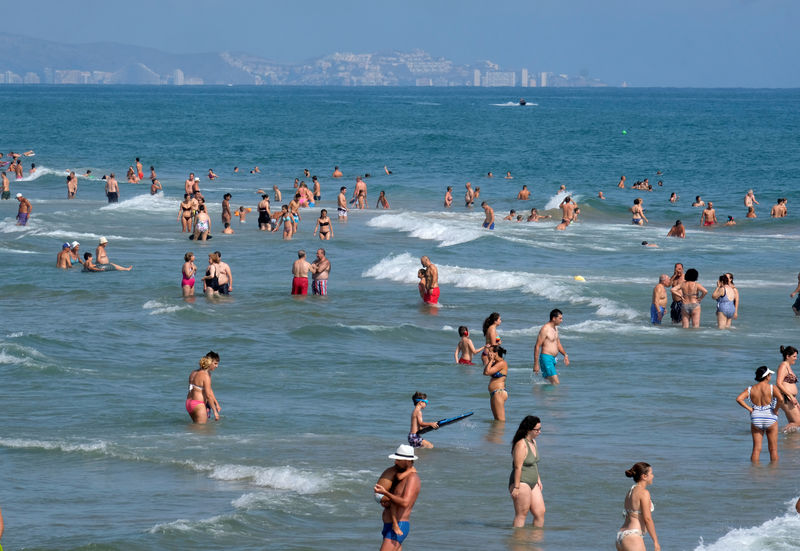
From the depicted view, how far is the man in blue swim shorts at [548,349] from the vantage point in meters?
16.9

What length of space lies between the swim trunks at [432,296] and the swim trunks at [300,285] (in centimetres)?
272

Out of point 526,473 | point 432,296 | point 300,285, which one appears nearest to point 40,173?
point 300,285

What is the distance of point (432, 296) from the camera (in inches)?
952

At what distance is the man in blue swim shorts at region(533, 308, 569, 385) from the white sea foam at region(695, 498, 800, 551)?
5823mm

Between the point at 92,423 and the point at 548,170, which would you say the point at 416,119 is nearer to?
the point at 548,170

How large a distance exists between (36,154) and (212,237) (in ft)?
137

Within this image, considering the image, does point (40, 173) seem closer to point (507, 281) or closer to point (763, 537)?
point (507, 281)

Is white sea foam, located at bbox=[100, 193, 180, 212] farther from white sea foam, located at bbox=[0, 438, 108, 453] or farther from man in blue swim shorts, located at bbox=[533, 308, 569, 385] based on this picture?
white sea foam, located at bbox=[0, 438, 108, 453]

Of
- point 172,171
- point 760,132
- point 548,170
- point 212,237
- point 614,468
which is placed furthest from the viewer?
point 760,132

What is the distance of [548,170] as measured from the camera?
67.2 m

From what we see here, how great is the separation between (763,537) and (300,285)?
51.1 ft

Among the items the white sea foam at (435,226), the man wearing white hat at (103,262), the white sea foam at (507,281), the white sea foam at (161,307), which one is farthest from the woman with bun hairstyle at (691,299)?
the man wearing white hat at (103,262)

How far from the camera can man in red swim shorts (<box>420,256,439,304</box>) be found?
23.8 m

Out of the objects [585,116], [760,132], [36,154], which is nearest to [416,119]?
[585,116]
